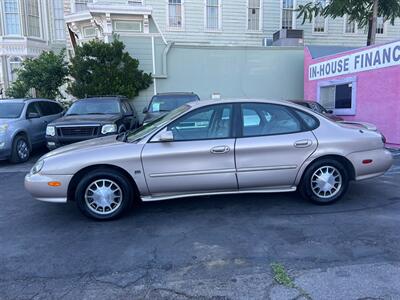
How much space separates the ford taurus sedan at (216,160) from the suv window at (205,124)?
14mm

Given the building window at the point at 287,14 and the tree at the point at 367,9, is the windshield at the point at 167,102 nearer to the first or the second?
the tree at the point at 367,9

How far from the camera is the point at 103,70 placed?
13102 millimetres

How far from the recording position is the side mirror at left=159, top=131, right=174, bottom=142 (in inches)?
168

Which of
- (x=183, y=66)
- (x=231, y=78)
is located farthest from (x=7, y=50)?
(x=231, y=78)

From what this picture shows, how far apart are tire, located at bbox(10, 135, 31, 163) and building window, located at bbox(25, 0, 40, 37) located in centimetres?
1698

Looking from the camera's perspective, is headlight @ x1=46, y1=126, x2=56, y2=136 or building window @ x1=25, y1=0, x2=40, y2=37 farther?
building window @ x1=25, y1=0, x2=40, y2=37

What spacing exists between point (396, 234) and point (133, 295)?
3.02m

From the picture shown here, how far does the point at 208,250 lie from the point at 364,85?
27.9 feet

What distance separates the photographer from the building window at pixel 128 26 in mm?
15594

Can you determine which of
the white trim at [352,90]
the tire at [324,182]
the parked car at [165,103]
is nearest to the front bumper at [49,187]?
the tire at [324,182]

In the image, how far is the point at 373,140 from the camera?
4.83 m

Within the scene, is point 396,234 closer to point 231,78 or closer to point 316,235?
point 316,235

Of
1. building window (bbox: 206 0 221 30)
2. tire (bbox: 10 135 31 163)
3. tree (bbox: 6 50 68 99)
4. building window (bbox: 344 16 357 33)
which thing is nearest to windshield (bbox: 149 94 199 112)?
tire (bbox: 10 135 31 163)

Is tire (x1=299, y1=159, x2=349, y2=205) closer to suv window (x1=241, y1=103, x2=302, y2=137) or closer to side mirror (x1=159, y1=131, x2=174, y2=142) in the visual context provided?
suv window (x1=241, y1=103, x2=302, y2=137)
